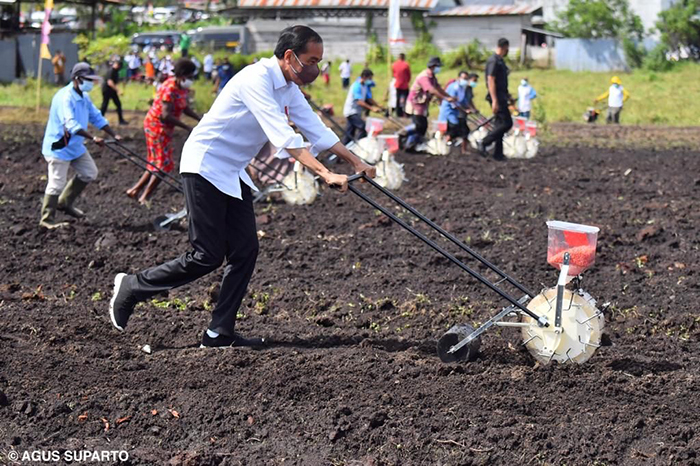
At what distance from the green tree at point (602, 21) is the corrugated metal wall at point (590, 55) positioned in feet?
3.43

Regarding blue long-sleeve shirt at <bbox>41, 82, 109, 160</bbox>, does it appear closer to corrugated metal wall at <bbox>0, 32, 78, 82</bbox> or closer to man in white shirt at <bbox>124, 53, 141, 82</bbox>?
corrugated metal wall at <bbox>0, 32, 78, 82</bbox>

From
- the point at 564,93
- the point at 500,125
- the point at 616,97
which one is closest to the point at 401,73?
the point at 616,97

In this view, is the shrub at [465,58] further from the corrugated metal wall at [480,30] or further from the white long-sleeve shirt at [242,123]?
the white long-sleeve shirt at [242,123]

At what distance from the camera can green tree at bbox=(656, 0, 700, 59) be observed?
42438 millimetres

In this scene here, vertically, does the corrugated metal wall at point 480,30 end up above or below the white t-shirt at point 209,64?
above

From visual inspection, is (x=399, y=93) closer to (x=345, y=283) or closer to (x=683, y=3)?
(x=345, y=283)

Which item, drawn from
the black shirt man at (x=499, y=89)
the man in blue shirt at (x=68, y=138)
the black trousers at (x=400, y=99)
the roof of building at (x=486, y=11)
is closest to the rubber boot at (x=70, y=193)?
the man in blue shirt at (x=68, y=138)

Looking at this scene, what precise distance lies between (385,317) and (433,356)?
3.47ft

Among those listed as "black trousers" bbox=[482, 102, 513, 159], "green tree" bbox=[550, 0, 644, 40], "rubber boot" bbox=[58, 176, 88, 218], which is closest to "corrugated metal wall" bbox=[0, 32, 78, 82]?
"black trousers" bbox=[482, 102, 513, 159]

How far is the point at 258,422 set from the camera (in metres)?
4.88

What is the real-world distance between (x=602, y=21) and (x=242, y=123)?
4252 centimetres

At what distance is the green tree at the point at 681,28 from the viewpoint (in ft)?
139

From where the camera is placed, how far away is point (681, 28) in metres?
42.2

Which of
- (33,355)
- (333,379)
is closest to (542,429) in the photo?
(333,379)
